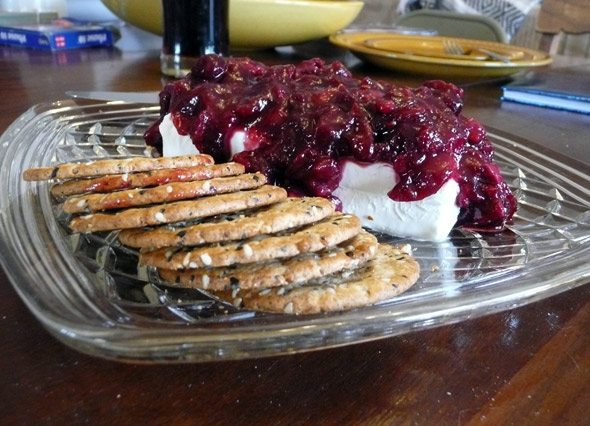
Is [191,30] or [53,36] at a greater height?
[191,30]

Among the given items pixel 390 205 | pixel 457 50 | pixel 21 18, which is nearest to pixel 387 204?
pixel 390 205

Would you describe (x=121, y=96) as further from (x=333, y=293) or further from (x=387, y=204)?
(x=333, y=293)

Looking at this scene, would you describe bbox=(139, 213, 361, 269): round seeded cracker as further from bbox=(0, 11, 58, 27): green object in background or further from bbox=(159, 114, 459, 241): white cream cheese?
bbox=(0, 11, 58, 27): green object in background

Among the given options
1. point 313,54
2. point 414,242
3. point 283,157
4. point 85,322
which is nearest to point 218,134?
point 283,157

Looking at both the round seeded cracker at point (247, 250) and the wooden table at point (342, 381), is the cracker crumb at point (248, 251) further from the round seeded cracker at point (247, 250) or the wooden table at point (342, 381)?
the wooden table at point (342, 381)

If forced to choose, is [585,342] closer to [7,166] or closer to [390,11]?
[7,166]

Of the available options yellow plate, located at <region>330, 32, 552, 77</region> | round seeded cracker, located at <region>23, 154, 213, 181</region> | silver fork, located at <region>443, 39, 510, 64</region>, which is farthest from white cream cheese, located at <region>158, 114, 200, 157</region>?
silver fork, located at <region>443, 39, 510, 64</region>
